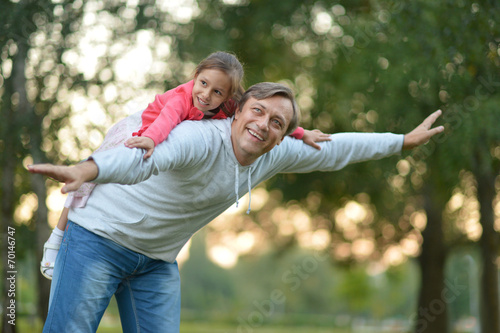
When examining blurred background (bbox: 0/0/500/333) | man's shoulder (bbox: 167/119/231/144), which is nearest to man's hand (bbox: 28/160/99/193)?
man's shoulder (bbox: 167/119/231/144)

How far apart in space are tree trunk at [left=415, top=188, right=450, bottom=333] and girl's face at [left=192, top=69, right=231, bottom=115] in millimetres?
11888

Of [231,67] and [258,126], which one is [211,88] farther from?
[258,126]

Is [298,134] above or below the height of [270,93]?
→ below

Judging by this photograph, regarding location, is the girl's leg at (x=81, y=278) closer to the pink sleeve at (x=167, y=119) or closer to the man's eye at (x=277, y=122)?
the pink sleeve at (x=167, y=119)

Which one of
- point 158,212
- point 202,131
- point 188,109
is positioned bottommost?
point 158,212

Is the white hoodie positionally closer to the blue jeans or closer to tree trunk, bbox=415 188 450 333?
the blue jeans

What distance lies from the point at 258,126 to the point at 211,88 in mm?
575

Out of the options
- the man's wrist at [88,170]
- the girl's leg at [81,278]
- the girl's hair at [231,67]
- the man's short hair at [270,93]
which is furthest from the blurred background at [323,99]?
the man's wrist at [88,170]

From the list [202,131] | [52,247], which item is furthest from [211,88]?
[52,247]

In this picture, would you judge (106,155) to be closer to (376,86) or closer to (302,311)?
(376,86)

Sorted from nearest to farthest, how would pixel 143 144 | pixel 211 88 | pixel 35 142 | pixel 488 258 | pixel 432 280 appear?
pixel 143 144 < pixel 211 88 < pixel 35 142 < pixel 488 258 < pixel 432 280

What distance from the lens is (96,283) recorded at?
2600 millimetres

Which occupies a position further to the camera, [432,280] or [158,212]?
[432,280]

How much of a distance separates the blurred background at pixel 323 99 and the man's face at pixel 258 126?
3473 mm
